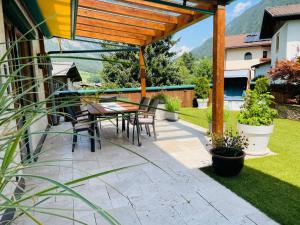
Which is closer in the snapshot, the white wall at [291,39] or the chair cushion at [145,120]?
the chair cushion at [145,120]

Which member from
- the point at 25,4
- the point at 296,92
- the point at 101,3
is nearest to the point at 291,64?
the point at 296,92

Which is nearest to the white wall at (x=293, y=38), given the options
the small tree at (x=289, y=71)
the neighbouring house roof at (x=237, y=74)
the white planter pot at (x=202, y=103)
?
the small tree at (x=289, y=71)

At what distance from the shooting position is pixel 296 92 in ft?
28.9

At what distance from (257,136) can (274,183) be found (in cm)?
107

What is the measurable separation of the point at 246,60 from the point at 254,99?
22.7m

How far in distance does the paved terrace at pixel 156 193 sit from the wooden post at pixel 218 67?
0.68 metres

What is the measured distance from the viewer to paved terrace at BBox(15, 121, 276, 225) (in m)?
2.35

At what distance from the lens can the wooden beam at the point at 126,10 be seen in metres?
4.72

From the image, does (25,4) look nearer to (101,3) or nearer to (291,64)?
(101,3)

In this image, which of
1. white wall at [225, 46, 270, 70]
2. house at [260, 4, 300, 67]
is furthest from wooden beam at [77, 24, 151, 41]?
white wall at [225, 46, 270, 70]

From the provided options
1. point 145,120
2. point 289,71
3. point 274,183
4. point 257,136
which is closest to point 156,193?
point 274,183

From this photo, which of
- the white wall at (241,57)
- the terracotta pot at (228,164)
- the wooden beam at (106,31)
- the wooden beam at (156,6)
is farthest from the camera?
the white wall at (241,57)

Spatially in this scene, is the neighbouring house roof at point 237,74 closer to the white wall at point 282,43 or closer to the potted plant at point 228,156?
the white wall at point 282,43

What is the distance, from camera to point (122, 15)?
5.21m
